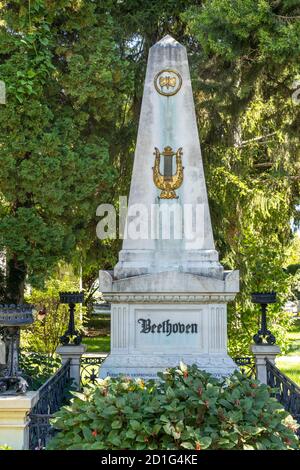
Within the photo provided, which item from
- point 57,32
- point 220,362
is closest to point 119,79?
point 57,32

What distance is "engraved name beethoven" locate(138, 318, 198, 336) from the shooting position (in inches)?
287

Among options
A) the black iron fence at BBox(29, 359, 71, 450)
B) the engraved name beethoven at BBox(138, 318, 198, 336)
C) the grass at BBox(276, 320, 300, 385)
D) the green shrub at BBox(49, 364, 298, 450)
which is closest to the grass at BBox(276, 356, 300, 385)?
the grass at BBox(276, 320, 300, 385)

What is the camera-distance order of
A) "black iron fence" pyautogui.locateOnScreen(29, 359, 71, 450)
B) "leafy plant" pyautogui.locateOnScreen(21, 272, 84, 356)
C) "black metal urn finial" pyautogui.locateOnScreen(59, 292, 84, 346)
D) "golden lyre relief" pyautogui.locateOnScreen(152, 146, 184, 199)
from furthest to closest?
"leafy plant" pyautogui.locateOnScreen(21, 272, 84, 356)
"black metal urn finial" pyautogui.locateOnScreen(59, 292, 84, 346)
"golden lyre relief" pyautogui.locateOnScreen(152, 146, 184, 199)
"black iron fence" pyautogui.locateOnScreen(29, 359, 71, 450)

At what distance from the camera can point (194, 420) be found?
4.04m

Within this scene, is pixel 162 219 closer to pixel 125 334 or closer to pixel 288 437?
pixel 125 334

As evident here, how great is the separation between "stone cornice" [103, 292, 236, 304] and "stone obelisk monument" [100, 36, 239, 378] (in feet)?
0.04

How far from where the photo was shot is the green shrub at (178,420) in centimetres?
386

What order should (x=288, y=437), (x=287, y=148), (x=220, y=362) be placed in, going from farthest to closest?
(x=287, y=148)
(x=220, y=362)
(x=288, y=437)

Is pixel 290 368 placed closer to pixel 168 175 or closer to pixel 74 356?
pixel 74 356

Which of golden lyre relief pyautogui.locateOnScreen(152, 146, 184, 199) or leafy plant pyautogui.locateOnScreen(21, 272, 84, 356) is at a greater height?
golden lyre relief pyautogui.locateOnScreen(152, 146, 184, 199)

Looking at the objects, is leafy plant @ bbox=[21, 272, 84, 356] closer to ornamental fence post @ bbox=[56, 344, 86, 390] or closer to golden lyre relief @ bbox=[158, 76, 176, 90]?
ornamental fence post @ bbox=[56, 344, 86, 390]

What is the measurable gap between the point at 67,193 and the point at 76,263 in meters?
2.46

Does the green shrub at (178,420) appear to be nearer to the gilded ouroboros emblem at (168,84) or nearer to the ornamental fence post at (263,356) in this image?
Answer: the ornamental fence post at (263,356)

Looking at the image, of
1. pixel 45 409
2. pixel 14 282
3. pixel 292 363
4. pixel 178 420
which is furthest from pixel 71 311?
pixel 292 363
